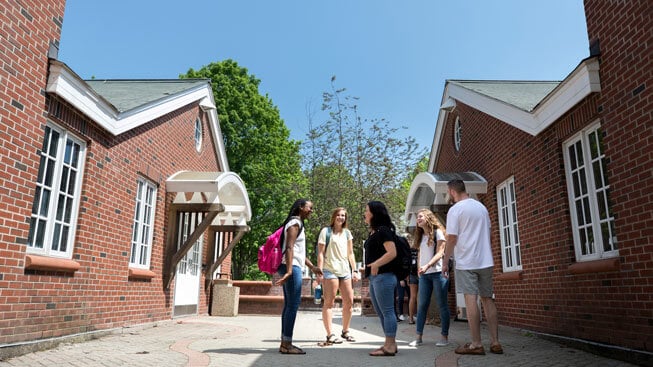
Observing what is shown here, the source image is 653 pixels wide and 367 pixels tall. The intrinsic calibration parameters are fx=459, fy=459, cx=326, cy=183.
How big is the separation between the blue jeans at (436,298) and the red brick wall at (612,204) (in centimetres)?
158

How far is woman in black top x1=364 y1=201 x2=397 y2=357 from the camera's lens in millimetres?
4898

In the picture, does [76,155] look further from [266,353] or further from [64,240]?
[266,353]

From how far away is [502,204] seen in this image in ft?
28.5

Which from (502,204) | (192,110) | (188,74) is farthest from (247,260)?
(502,204)

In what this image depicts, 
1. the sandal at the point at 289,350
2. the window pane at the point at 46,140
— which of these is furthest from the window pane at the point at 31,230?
the sandal at the point at 289,350

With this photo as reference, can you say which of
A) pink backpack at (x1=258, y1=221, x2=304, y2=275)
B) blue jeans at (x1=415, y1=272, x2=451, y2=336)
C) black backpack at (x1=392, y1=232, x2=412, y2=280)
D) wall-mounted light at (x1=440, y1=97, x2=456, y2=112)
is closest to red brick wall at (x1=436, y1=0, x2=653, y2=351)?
blue jeans at (x1=415, y1=272, x2=451, y2=336)

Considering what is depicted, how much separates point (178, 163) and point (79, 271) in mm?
4284

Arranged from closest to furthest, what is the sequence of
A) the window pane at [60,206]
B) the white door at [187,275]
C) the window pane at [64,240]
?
the window pane at [60,206]
the window pane at [64,240]
the white door at [187,275]

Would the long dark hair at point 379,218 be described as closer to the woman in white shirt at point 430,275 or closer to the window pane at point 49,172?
the woman in white shirt at point 430,275

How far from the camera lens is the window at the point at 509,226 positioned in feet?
26.4

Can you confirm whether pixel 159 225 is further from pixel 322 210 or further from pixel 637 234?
pixel 322 210

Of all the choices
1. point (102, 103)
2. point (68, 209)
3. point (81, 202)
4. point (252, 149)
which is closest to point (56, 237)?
point (68, 209)

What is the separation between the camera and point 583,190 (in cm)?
580

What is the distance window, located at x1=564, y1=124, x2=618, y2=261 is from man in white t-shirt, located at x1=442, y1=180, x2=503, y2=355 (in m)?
1.49
